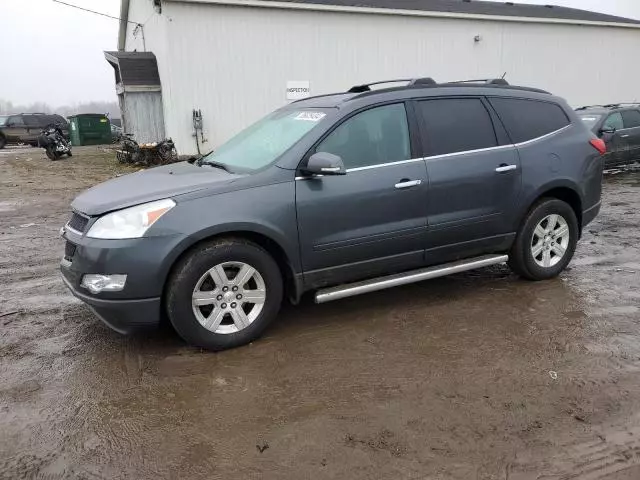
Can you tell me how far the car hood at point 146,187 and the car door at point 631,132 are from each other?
1096cm

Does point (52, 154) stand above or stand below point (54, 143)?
below

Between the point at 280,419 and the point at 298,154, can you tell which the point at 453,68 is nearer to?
the point at 298,154

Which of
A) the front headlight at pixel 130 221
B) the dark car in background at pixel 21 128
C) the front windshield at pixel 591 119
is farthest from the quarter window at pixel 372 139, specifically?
the dark car in background at pixel 21 128

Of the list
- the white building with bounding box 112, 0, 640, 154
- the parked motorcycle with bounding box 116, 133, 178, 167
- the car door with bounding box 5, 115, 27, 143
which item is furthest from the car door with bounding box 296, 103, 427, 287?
the car door with bounding box 5, 115, 27, 143

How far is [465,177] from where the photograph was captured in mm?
4426

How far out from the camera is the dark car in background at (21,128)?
28.5m

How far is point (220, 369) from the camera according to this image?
11.5 ft

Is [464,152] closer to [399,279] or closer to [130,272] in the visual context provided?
[399,279]

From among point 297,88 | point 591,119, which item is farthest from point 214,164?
point 297,88

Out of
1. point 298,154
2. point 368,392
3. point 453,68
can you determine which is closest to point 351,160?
point 298,154

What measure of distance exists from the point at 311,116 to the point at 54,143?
18.1 m

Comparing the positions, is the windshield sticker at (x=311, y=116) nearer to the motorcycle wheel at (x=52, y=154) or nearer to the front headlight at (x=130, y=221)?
the front headlight at (x=130, y=221)

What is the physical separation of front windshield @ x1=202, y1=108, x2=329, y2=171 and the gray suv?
2 centimetres

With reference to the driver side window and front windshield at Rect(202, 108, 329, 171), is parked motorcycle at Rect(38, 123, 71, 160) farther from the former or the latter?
the driver side window
